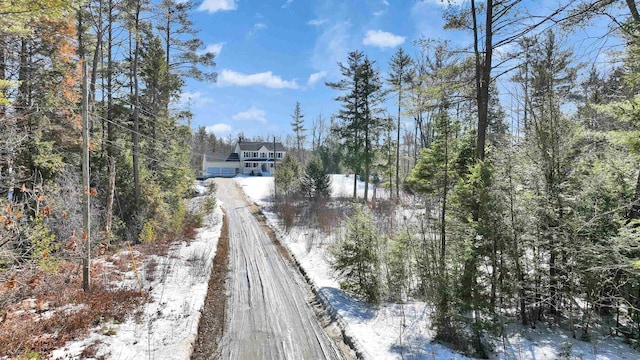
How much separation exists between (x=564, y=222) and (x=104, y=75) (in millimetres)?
19666

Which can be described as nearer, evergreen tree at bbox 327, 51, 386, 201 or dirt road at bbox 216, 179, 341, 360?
dirt road at bbox 216, 179, 341, 360

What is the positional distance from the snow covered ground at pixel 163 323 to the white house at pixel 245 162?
44.0 metres

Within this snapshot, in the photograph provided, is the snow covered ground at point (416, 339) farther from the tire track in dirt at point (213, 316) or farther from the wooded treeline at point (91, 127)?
the wooded treeline at point (91, 127)

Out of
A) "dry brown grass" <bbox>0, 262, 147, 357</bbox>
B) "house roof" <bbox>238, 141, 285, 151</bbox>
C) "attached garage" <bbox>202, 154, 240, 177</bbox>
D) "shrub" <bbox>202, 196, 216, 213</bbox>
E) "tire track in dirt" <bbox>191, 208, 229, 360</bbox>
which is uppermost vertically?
"house roof" <bbox>238, 141, 285, 151</bbox>

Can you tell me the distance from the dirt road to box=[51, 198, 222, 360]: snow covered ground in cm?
77

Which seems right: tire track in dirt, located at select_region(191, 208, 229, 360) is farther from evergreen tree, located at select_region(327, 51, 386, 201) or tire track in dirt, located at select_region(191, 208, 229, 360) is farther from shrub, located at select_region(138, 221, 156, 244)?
evergreen tree, located at select_region(327, 51, 386, 201)

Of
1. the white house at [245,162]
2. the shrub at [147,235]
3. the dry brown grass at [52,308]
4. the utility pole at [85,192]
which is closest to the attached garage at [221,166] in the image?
the white house at [245,162]

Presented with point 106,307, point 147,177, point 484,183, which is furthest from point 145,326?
point 147,177

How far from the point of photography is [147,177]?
15.4m

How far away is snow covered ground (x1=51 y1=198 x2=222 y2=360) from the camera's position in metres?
5.26

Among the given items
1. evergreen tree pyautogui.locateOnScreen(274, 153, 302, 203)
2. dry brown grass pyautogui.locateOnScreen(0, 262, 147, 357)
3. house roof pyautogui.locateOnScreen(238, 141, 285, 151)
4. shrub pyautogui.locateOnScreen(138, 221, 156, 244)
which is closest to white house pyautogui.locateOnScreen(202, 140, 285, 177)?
house roof pyautogui.locateOnScreen(238, 141, 285, 151)

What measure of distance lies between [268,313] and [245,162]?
161 feet

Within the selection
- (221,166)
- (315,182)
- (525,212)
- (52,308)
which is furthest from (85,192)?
(221,166)

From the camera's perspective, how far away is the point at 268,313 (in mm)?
7141
